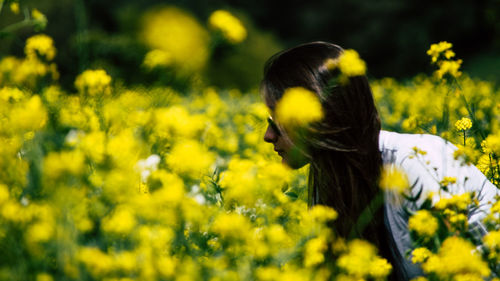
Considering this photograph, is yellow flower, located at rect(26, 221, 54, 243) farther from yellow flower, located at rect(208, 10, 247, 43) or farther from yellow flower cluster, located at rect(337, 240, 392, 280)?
yellow flower, located at rect(208, 10, 247, 43)

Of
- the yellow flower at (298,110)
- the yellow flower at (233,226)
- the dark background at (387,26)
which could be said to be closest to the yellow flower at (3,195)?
the yellow flower at (233,226)

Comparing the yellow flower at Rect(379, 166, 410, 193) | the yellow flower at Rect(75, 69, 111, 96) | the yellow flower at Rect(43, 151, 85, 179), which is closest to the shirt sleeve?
the yellow flower at Rect(379, 166, 410, 193)

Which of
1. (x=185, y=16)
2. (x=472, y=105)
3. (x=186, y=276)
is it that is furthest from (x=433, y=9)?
(x=186, y=276)

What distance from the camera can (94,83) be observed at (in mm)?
2164

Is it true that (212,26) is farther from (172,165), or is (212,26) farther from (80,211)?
(80,211)

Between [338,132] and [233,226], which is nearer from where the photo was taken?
[233,226]

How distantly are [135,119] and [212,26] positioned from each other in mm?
586

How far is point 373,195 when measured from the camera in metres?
1.73

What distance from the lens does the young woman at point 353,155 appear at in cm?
160

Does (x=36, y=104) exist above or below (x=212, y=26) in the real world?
below

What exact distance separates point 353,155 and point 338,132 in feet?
0.37

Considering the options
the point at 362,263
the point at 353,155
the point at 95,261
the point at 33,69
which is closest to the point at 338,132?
the point at 353,155

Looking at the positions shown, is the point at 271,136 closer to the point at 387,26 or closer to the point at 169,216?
the point at 169,216

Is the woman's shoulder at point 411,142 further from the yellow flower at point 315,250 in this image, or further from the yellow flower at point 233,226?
the yellow flower at point 233,226
